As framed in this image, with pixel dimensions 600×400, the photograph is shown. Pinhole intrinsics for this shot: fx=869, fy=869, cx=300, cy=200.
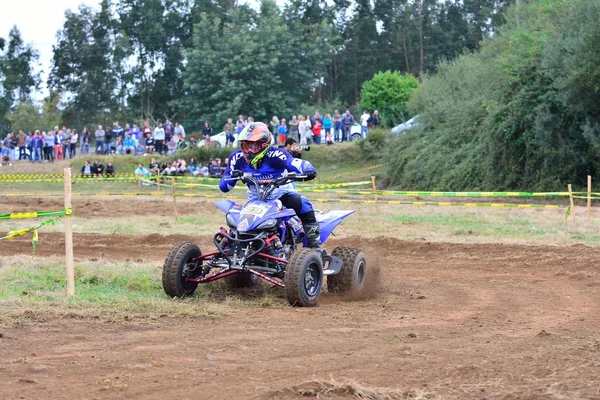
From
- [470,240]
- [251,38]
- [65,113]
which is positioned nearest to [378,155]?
[251,38]

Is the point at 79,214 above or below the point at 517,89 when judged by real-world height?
below

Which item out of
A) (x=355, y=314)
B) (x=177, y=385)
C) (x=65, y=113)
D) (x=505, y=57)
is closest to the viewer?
(x=177, y=385)

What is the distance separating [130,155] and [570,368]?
3728 cm

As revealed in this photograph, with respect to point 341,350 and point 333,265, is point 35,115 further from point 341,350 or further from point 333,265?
point 341,350

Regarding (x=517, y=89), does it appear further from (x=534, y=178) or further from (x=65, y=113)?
(x=65, y=113)

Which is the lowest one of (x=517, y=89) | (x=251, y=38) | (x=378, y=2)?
(x=517, y=89)

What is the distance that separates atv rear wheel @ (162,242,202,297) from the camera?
993cm

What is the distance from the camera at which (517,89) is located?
1271 inches

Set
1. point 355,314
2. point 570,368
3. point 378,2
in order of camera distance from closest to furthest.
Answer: point 570,368
point 355,314
point 378,2

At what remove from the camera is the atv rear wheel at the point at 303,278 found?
961cm

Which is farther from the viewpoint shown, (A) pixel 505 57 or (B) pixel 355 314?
(A) pixel 505 57

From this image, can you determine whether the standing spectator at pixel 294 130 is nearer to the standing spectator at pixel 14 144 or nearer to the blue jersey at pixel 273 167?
the standing spectator at pixel 14 144

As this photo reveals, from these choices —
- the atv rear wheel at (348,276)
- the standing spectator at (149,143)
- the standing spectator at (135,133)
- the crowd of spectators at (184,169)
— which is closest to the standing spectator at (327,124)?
the crowd of spectators at (184,169)

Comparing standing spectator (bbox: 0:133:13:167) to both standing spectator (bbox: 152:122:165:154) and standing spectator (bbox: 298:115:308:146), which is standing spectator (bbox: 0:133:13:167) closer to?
standing spectator (bbox: 152:122:165:154)
